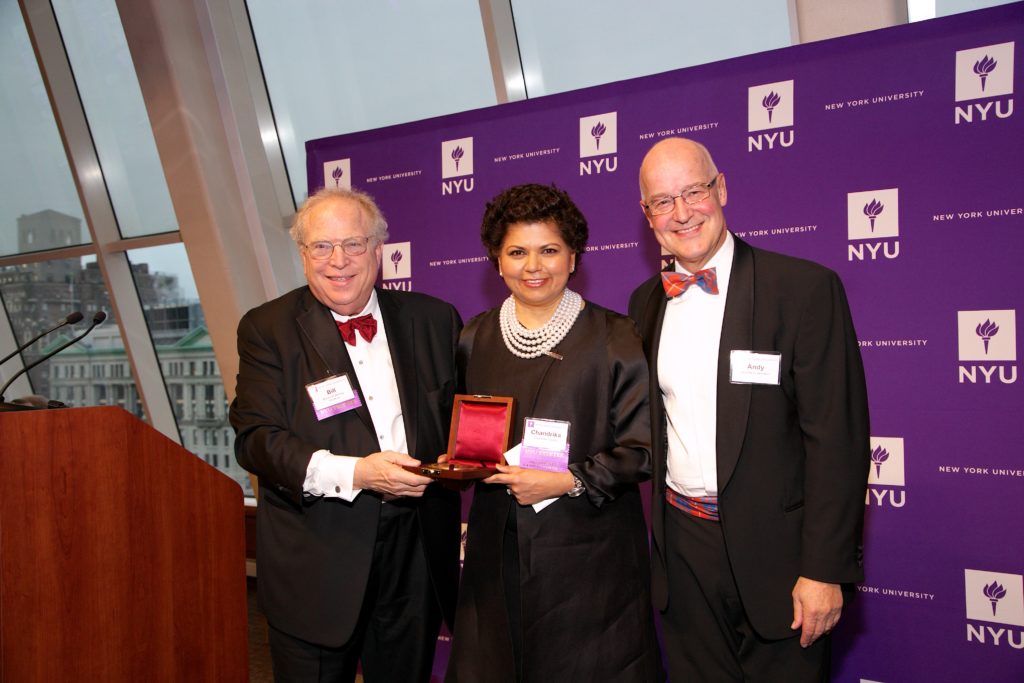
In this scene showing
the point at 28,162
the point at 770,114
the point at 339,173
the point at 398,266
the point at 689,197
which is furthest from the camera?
the point at 28,162

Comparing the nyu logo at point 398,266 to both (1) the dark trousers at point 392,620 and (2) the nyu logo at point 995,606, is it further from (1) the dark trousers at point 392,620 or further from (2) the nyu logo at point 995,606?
(2) the nyu logo at point 995,606

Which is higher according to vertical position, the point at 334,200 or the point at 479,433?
the point at 334,200

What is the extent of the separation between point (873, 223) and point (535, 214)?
1.69 m

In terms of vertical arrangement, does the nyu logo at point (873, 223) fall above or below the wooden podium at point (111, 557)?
above

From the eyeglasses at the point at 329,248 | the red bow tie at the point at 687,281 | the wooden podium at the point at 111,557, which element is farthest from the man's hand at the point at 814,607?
the wooden podium at the point at 111,557

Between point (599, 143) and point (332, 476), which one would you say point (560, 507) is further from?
point (599, 143)

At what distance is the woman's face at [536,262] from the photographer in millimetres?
2082

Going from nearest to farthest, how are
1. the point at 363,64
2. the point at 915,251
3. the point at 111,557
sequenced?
the point at 111,557
the point at 915,251
the point at 363,64

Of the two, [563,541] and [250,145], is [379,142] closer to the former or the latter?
[250,145]

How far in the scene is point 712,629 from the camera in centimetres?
193

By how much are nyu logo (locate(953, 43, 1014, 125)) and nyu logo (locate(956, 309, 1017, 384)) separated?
2.57ft

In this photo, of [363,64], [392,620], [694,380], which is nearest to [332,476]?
[392,620]

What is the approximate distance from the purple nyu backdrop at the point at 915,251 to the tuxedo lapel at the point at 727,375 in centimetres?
121

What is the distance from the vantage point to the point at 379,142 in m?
4.14
